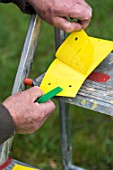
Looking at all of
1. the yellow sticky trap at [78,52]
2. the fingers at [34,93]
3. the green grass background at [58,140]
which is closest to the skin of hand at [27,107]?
the fingers at [34,93]

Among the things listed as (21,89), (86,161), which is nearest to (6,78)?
(86,161)

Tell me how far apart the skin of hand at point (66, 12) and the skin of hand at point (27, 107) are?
8.7 inches

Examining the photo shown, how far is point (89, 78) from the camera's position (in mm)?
1417

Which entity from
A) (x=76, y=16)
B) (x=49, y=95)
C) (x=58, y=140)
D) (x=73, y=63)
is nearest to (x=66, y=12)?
(x=76, y=16)

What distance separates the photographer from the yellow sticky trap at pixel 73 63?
1.36 m

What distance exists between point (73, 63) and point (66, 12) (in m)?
0.16

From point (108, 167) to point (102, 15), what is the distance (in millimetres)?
1249

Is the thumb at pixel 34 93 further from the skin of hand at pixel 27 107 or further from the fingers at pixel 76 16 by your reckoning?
the fingers at pixel 76 16

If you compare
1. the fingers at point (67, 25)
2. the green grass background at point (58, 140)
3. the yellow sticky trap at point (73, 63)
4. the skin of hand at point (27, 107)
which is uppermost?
the fingers at point (67, 25)

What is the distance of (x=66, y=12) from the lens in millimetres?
1376

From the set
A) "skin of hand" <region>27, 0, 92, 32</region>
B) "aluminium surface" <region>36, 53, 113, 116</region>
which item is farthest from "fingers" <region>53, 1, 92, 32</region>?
"aluminium surface" <region>36, 53, 113, 116</region>

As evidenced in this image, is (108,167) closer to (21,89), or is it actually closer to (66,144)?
(66,144)

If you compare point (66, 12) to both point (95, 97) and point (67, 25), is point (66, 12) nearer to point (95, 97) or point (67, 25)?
point (67, 25)

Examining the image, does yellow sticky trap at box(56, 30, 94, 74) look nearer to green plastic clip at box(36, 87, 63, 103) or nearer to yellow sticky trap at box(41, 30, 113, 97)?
yellow sticky trap at box(41, 30, 113, 97)
